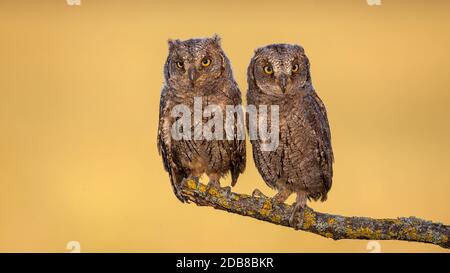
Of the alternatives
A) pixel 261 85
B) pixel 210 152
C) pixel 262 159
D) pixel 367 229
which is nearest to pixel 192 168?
pixel 210 152

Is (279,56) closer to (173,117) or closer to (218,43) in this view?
(218,43)

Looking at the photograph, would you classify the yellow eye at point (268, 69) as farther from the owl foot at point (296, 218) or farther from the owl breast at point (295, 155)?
the owl foot at point (296, 218)

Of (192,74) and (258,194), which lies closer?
(258,194)

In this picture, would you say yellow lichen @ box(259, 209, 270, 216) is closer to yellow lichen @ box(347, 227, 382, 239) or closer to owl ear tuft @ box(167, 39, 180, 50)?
yellow lichen @ box(347, 227, 382, 239)

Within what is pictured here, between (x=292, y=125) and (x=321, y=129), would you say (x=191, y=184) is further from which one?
(x=321, y=129)

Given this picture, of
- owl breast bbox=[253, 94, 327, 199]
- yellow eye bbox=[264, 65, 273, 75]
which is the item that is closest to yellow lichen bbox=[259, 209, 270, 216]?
owl breast bbox=[253, 94, 327, 199]

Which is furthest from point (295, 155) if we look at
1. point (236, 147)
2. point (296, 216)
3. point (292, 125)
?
point (296, 216)

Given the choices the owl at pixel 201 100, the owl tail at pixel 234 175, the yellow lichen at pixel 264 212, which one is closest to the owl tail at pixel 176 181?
the owl at pixel 201 100

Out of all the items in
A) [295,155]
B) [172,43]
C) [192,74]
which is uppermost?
[172,43]

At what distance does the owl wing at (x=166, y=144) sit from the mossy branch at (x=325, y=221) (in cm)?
36

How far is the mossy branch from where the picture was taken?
313cm

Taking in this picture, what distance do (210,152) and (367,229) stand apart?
108 cm

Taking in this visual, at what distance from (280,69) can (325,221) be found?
876mm

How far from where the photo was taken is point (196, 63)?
3633 millimetres
